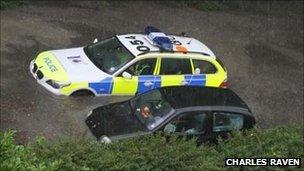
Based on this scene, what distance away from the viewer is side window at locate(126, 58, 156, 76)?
13.3m

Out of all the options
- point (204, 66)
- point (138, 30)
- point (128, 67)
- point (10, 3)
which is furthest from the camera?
point (138, 30)

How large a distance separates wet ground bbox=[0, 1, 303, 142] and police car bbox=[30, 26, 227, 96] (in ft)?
1.21

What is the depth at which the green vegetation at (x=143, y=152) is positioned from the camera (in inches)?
301

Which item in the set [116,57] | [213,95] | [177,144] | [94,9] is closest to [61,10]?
[94,9]

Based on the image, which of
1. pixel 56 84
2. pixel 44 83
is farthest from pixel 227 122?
pixel 44 83

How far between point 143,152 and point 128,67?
4646 mm

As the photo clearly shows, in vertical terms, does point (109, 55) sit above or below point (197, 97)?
above

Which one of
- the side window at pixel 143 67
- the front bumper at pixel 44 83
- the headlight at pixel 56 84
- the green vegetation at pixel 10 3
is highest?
the green vegetation at pixel 10 3

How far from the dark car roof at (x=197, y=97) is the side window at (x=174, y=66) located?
119cm

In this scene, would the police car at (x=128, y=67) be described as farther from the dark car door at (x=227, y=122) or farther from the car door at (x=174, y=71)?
the dark car door at (x=227, y=122)

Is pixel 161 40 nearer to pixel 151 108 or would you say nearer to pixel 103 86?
pixel 103 86

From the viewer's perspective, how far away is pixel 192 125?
11586 millimetres

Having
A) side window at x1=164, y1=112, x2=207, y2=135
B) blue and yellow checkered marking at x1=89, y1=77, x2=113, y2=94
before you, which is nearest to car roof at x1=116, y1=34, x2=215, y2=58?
blue and yellow checkered marking at x1=89, y1=77, x2=113, y2=94
